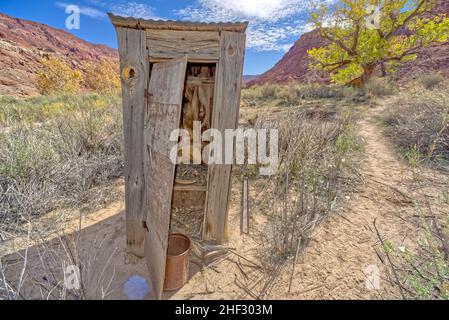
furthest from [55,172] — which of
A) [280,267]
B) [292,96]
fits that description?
[292,96]

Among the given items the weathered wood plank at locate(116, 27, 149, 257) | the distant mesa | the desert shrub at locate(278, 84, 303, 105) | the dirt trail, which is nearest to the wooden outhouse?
the weathered wood plank at locate(116, 27, 149, 257)

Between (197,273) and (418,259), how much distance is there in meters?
2.07

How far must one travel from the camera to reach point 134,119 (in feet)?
6.22

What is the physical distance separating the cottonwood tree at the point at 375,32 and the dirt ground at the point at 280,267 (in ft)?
45.4

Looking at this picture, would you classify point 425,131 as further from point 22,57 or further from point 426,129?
point 22,57

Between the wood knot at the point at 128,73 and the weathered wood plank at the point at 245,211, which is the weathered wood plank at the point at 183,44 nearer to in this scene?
the wood knot at the point at 128,73

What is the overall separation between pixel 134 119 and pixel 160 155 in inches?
20.0

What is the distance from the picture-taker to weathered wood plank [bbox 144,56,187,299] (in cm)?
146

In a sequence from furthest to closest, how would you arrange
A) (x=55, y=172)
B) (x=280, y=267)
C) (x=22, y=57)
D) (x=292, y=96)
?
(x=22, y=57) → (x=292, y=96) → (x=55, y=172) → (x=280, y=267)

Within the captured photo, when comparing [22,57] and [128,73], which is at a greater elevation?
[22,57]

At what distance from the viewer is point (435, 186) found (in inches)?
127
